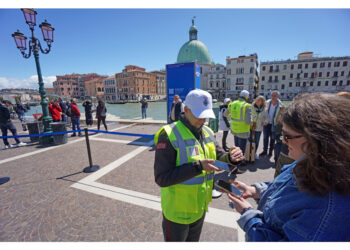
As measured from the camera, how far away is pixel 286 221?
83 centimetres

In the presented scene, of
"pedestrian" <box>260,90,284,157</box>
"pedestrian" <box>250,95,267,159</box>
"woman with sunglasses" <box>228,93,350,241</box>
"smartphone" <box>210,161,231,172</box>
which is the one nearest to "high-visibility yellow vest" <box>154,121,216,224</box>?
"smartphone" <box>210,161,231,172</box>

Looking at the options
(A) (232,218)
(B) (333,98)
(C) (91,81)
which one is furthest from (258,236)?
(C) (91,81)

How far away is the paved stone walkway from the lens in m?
2.30

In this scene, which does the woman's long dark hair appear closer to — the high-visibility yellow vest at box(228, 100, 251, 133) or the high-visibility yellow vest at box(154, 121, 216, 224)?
the high-visibility yellow vest at box(154, 121, 216, 224)

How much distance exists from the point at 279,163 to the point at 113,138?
7000mm

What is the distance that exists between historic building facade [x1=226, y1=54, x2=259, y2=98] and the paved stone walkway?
190ft

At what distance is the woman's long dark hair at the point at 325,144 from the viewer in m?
0.73

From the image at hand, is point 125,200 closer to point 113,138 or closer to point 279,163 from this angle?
point 279,163

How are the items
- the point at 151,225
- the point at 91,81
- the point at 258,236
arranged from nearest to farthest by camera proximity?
1. the point at 258,236
2. the point at 151,225
3. the point at 91,81

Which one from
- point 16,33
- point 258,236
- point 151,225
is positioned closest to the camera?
point 258,236

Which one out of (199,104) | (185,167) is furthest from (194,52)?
(185,167)

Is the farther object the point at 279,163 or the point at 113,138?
the point at 113,138

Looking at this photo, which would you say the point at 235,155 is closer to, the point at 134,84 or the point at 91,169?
the point at 91,169

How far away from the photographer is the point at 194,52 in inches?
2616
